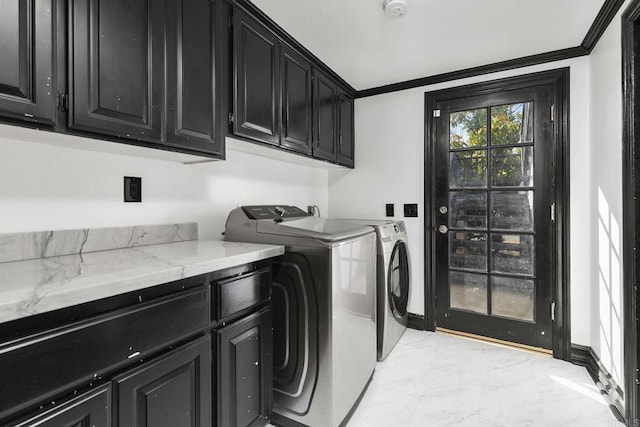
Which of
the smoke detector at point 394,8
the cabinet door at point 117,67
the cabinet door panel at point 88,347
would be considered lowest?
the cabinet door panel at point 88,347

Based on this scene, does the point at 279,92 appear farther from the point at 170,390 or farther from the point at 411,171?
the point at 170,390

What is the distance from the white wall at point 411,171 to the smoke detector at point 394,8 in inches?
45.1

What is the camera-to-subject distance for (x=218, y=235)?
196 centimetres

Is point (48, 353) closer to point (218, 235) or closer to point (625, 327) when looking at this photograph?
point (218, 235)

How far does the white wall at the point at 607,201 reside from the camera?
5.54ft

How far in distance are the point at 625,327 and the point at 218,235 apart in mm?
2286

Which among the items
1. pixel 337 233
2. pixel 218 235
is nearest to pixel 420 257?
pixel 337 233

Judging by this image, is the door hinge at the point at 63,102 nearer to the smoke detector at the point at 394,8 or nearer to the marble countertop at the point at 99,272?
the marble countertop at the point at 99,272

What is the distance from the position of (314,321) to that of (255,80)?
52.3 inches

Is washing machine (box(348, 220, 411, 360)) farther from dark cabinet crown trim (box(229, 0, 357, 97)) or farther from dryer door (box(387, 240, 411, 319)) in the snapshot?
dark cabinet crown trim (box(229, 0, 357, 97))

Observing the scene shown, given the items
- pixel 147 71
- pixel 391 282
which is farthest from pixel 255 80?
pixel 391 282

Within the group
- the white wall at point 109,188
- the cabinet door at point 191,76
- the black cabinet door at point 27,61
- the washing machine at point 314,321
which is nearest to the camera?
the black cabinet door at point 27,61

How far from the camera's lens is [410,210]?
282 centimetres

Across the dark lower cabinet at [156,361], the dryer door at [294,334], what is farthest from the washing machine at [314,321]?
the dark lower cabinet at [156,361]
